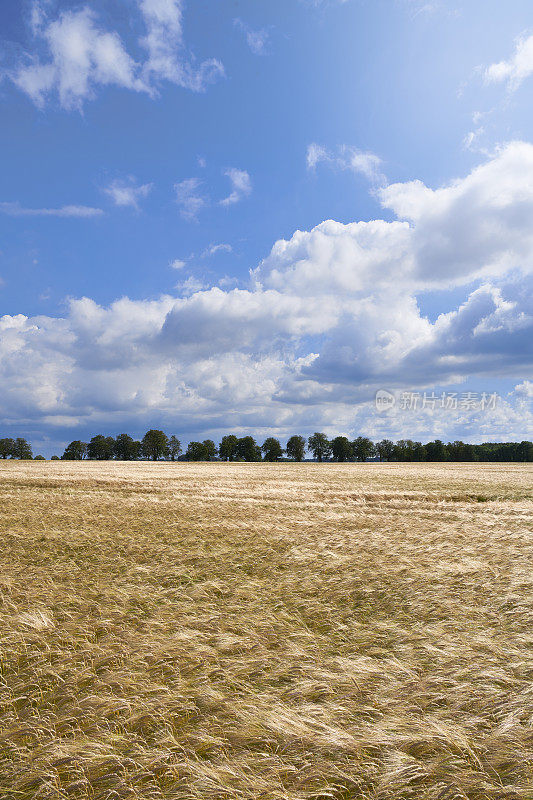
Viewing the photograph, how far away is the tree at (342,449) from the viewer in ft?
487

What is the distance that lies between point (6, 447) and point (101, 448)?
105 ft

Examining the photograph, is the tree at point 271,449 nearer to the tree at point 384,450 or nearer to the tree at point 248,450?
the tree at point 248,450

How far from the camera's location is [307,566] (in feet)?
30.6

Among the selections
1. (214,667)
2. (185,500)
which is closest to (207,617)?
(214,667)

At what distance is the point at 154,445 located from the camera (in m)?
142

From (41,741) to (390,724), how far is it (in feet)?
10.4

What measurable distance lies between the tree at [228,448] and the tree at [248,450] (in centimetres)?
141

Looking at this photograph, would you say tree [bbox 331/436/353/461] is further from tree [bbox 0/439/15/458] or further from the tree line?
tree [bbox 0/439/15/458]

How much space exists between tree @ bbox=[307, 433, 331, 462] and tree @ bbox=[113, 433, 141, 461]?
205ft

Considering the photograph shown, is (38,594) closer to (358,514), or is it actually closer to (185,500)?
(358,514)

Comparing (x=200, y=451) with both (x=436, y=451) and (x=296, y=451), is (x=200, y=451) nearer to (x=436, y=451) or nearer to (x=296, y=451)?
(x=296, y=451)

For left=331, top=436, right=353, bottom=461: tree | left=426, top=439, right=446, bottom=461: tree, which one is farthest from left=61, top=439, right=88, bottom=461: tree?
left=426, top=439, right=446, bottom=461: tree

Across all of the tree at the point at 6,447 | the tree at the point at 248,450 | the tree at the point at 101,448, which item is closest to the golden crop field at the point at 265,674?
the tree at the point at 248,450

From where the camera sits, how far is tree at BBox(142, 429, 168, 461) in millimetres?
141500
